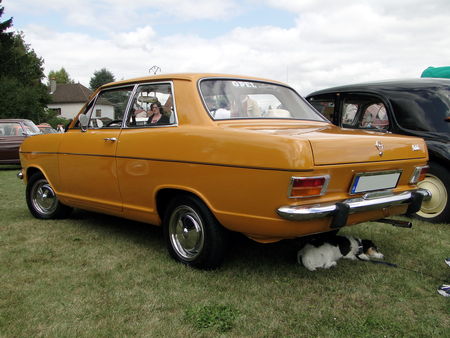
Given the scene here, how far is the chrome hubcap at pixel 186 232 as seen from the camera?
11.4 ft

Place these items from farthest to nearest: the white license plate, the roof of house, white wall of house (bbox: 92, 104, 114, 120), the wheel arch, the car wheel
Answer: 1. the roof of house
2. the car wheel
3. white wall of house (bbox: 92, 104, 114, 120)
4. the wheel arch
5. the white license plate

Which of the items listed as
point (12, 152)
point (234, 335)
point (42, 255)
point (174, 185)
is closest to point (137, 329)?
point (234, 335)

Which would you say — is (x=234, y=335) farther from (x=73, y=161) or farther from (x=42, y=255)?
(x=73, y=161)

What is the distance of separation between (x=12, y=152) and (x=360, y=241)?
11.4 m

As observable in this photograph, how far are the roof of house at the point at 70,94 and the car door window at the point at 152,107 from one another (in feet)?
203

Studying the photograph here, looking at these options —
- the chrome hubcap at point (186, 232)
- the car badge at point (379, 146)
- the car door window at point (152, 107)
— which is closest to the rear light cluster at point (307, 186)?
the car badge at point (379, 146)

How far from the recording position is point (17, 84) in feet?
108

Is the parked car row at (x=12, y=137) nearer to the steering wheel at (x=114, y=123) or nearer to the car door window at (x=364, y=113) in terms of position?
the steering wheel at (x=114, y=123)

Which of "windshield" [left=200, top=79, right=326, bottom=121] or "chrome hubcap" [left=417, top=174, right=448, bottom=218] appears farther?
"chrome hubcap" [left=417, top=174, right=448, bottom=218]

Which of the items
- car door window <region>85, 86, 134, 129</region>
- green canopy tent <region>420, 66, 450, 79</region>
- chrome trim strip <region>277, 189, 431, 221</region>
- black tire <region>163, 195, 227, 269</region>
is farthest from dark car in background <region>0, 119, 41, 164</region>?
chrome trim strip <region>277, 189, 431, 221</region>

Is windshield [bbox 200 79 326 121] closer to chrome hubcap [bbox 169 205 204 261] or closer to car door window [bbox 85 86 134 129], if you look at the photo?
chrome hubcap [bbox 169 205 204 261]

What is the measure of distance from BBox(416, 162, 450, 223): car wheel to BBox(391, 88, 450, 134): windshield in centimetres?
47

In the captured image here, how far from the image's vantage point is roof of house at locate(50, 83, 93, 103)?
63062 millimetres

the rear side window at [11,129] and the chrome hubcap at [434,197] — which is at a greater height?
the rear side window at [11,129]
